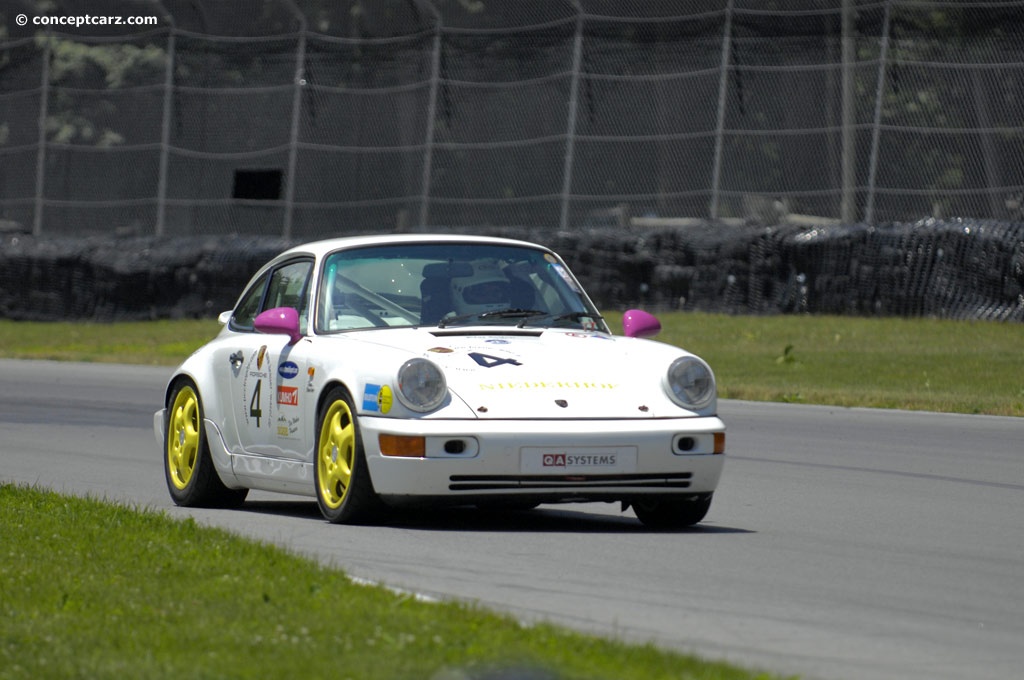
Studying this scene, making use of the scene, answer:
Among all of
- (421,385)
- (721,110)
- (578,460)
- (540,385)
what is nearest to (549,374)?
(540,385)

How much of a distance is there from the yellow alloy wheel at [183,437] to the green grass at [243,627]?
2.57 meters

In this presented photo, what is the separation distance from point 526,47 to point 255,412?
→ 18.0 metres

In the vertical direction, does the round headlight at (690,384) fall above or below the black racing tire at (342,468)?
above

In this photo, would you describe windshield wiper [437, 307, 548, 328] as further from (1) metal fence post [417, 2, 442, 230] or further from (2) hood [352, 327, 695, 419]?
(1) metal fence post [417, 2, 442, 230]

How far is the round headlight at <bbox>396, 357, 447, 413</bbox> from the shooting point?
8000 mm

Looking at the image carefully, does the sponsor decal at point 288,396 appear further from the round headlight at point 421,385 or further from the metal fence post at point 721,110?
the metal fence post at point 721,110

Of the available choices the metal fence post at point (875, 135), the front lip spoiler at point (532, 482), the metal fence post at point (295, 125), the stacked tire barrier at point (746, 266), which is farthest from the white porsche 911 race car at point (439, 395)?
the metal fence post at point (295, 125)

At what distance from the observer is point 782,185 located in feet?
78.7

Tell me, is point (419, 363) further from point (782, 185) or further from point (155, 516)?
point (782, 185)

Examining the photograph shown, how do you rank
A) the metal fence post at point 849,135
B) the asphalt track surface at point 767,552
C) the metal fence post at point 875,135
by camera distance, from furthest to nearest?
1. the metal fence post at point 849,135
2. the metal fence post at point 875,135
3. the asphalt track surface at point 767,552

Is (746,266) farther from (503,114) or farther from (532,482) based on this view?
(532,482)

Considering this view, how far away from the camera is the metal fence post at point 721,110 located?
24281 millimetres

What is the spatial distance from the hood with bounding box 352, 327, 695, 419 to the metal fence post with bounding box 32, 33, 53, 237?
23.8m

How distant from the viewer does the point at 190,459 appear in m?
9.72
